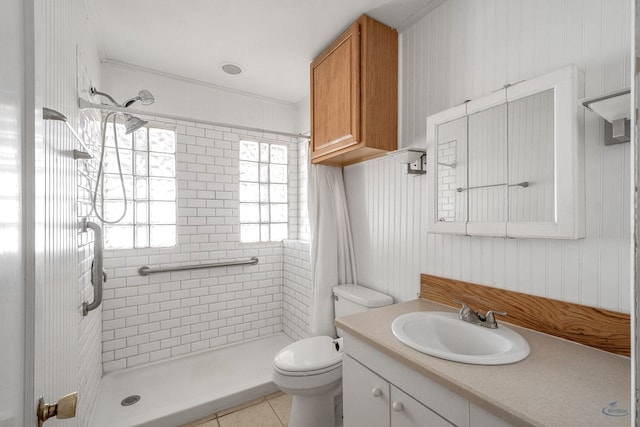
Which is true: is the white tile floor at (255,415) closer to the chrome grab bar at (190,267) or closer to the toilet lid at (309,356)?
the toilet lid at (309,356)

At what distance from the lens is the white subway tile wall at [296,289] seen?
268cm

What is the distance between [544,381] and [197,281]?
261 centimetres

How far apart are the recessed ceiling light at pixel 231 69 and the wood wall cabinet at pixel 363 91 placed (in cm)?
89

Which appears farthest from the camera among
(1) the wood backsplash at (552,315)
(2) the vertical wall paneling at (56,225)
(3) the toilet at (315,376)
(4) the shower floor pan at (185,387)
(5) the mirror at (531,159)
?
(4) the shower floor pan at (185,387)

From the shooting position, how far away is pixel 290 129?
10.3 ft

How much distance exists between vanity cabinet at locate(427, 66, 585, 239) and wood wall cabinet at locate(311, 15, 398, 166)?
323mm

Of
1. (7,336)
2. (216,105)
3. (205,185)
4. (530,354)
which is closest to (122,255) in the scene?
(205,185)

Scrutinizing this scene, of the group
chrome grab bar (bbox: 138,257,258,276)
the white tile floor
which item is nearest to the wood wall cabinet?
chrome grab bar (bbox: 138,257,258,276)

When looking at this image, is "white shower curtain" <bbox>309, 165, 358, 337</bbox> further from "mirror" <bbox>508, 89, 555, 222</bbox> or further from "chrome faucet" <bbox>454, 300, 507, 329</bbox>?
"mirror" <bbox>508, 89, 555, 222</bbox>

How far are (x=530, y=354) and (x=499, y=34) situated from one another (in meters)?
1.39

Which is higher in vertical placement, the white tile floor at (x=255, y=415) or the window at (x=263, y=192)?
the window at (x=263, y=192)

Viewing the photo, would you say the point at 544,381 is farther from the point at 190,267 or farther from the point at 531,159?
the point at 190,267

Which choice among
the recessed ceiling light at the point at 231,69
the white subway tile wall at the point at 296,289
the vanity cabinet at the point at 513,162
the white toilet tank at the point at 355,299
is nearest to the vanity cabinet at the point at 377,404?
the white toilet tank at the point at 355,299

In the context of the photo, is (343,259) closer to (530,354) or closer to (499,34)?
(530,354)
